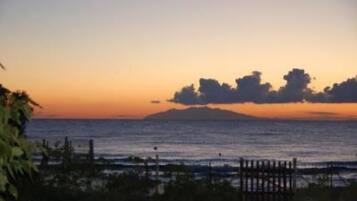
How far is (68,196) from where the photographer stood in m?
18.2

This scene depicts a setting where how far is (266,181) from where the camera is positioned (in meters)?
16.8

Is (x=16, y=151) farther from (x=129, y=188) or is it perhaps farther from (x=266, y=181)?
(x=129, y=188)

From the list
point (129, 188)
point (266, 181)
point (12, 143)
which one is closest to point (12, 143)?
point (12, 143)

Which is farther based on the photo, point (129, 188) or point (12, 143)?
point (129, 188)

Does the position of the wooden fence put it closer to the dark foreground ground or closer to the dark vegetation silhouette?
the dark foreground ground

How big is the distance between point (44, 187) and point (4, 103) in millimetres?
16208

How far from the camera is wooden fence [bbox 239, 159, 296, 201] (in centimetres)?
1652

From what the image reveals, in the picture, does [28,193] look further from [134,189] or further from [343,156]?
[343,156]

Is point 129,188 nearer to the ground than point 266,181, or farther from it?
nearer to the ground

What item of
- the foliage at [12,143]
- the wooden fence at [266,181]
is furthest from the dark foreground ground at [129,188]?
the foliage at [12,143]

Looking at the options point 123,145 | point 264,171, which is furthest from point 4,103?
point 123,145

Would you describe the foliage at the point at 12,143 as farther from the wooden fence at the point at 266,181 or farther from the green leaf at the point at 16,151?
the wooden fence at the point at 266,181

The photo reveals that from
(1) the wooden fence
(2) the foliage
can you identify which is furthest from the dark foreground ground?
(2) the foliage

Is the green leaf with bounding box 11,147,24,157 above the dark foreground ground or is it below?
above
